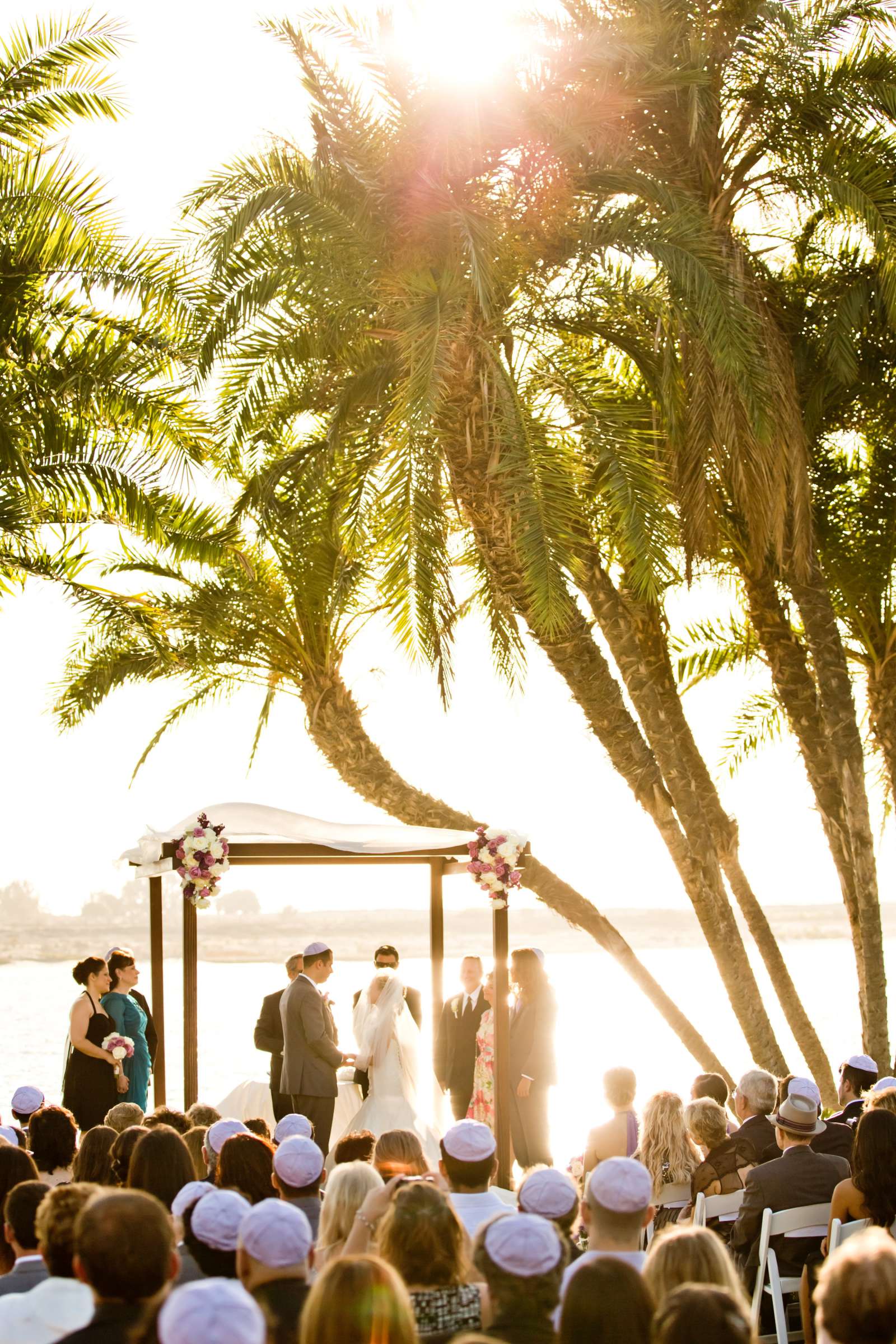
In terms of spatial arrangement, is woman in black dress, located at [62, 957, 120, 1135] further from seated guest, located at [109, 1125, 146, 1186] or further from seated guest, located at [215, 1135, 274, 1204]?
seated guest, located at [215, 1135, 274, 1204]

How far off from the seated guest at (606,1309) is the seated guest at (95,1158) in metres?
3.27

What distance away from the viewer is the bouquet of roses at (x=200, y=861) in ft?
31.6

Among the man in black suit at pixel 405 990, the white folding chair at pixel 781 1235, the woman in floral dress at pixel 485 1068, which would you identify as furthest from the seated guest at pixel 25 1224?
the man in black suit at pixel 405 990

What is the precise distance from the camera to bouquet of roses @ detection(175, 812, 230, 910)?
963cm

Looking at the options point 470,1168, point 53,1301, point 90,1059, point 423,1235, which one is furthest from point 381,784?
point 53,1301

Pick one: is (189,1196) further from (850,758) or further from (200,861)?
(850,758)

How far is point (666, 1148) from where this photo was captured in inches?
279

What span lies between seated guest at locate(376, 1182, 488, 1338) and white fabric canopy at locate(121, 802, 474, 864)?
18.3ft

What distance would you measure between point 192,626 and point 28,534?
3.56m

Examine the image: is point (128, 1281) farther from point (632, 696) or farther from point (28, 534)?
point (632, 696)

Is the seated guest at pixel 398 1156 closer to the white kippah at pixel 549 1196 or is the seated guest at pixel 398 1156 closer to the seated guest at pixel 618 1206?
the white kippah at pixel 549 1196

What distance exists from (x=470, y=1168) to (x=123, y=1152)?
1574 mm

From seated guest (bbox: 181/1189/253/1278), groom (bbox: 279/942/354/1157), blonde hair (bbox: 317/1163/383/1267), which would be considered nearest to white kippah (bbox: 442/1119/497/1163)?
blonde hair (bbox: 317/1163/383/1267)

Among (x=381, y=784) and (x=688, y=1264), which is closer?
(x=688, y=1264)
